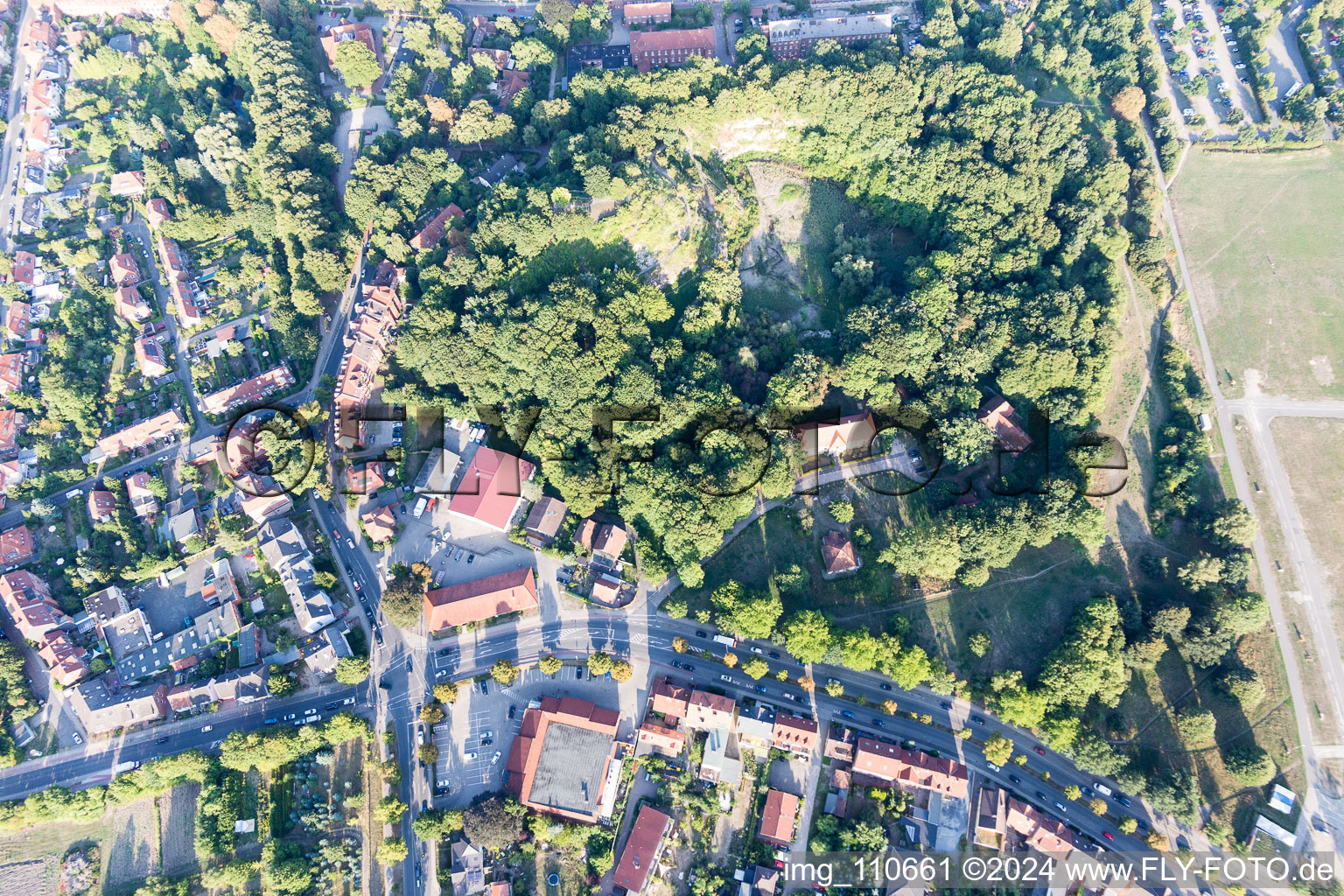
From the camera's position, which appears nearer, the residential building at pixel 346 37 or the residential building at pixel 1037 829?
the residential building at pixel 1037 829

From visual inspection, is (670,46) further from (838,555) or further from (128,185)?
(128,185)

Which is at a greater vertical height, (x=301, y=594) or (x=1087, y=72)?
(x=1087, y=72)

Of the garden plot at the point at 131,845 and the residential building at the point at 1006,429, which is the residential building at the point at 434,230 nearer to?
the garden plot at the point at 131,845

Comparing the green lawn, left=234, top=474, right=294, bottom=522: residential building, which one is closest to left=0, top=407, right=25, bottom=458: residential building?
left=234, top=474, right=294, bottom=522: residential building

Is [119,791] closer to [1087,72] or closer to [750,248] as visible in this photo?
[750,248]

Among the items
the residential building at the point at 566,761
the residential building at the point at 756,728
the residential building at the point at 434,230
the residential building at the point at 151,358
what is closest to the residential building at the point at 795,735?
the residential building at the point at 756,728

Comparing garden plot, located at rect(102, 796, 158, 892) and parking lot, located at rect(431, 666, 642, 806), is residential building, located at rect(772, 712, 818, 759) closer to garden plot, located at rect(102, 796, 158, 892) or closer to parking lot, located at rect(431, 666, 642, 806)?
parking lot, located at rect(431, 666, 642, 806)

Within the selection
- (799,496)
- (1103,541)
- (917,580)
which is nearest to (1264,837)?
(1103,541)
